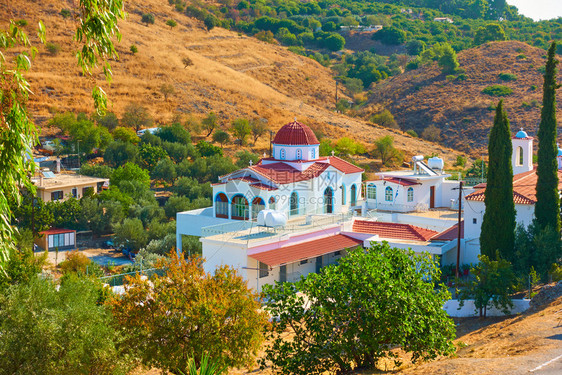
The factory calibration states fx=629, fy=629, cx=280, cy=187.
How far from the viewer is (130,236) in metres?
43.9

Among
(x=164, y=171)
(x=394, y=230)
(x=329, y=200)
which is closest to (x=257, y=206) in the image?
(x=329, y=200)

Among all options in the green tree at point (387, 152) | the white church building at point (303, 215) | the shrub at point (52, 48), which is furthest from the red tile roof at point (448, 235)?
the shrub at point (52, 48)

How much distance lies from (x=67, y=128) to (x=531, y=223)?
4943 centimetres

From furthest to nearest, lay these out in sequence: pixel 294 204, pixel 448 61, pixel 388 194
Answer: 1. pixel 448 61
2. pixel 388 194
3. pixel 294 204

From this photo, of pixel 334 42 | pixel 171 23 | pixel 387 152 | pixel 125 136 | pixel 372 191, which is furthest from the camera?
pixel 334 42

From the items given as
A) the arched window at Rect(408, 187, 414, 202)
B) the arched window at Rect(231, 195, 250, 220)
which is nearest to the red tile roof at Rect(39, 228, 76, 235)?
the arched window at Rect(231, 195, 250, 220)

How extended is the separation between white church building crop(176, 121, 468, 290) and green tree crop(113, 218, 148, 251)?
215 inches

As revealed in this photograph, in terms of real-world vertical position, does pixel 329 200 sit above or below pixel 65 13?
below

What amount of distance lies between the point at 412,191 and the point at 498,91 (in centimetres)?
5507

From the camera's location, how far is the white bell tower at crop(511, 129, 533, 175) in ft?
133

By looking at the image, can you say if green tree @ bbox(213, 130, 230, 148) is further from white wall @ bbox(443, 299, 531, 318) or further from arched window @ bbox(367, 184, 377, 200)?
white wall @ bbox(443, 299, 531, 318)

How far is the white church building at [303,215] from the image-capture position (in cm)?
3166

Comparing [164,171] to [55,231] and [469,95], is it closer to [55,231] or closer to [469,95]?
[55,231]

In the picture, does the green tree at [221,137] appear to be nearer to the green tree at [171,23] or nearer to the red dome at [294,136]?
the red dome at [294,136]
